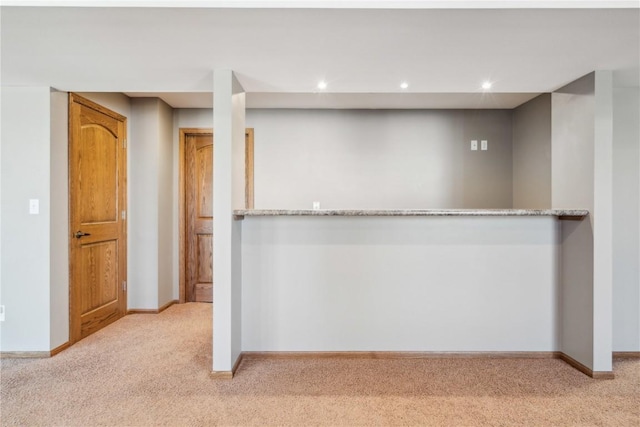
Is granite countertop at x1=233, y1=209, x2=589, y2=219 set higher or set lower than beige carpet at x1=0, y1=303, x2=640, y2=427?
higher

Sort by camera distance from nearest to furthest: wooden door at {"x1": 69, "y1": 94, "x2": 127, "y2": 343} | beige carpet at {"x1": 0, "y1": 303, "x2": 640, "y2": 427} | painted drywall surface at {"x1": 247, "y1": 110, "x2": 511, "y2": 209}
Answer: beige carpet at {"x1": 0, "y1": 303, "x2": 640, "y2": 427} < wooden door at {"x1": 69, "y1": 94, "x2": 127, "y2": 343} < painted drywall surface at {"x1": 247, "y1": 110, "x2": 511, "y2": 209}

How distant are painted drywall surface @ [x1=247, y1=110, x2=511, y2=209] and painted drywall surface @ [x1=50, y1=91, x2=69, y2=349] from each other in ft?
5.99

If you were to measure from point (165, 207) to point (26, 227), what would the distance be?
1.48 meters

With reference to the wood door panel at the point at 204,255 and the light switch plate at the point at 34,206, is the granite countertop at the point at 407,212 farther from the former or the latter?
the wood door panel at the point at 204,255

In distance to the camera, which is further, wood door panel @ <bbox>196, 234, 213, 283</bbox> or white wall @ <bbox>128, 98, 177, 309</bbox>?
wood door panel @ <bbox>196, 234, 213, 283</bbox>

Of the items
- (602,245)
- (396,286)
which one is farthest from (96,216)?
(602,245)

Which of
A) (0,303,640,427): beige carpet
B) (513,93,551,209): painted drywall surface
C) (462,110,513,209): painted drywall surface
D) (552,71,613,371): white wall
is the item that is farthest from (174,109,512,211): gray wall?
(0,303,640,427): beige carpet

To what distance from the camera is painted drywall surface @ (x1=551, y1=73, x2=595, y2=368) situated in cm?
246

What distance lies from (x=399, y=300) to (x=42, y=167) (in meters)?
2.83

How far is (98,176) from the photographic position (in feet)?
11.1

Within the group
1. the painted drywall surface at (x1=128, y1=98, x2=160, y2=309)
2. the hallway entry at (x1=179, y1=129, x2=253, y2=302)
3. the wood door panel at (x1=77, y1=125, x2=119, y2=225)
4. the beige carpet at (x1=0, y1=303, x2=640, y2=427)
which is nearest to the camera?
the beige carpet at (x1=0, y1=303, x2=640, y2=427)

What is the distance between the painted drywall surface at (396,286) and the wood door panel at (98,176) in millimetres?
1559

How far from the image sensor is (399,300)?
2777 mm
